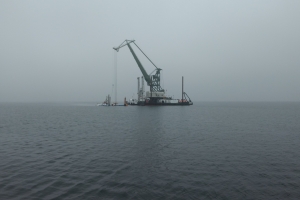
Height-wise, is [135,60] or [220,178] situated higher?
[135,60]

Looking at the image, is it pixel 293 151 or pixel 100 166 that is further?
pixel 293 151

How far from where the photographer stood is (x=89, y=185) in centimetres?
889

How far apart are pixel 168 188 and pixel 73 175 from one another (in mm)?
4491

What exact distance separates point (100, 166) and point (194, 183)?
501 cm

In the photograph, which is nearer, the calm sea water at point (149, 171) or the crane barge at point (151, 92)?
the calm sea water at point (149, 171)

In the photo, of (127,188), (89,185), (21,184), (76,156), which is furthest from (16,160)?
(127,188)

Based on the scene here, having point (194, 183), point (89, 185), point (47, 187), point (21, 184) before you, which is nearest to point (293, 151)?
point (194, 183)

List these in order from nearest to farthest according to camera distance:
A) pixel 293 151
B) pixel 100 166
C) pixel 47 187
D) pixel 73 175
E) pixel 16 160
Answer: pixel 47 187 → pixel 73 175 → pixel 100 166 → pixel 16 160 → pixel 293 151

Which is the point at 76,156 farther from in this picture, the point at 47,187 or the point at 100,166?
the point at 47,187

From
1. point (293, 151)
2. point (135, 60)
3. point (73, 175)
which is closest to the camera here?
point (73, 175)

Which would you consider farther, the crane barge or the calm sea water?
the crane barge

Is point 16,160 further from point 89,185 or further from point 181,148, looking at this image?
point 181,148

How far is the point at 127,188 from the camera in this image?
28.5 ft

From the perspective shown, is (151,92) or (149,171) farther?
(151,92)
